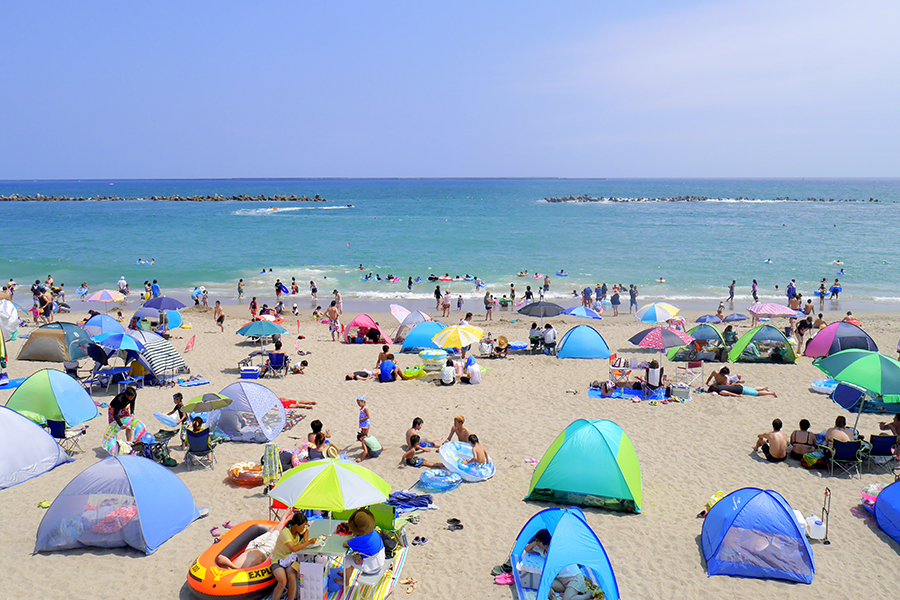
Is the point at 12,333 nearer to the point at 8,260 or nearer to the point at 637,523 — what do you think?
the point at 637,523

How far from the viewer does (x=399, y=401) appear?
1362 cm

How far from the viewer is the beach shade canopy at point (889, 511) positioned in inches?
Result: 310

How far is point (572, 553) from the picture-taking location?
21.9 feet

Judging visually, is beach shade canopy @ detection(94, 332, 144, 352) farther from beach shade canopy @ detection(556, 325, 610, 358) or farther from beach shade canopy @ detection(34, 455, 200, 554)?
beach shade canopy @ detection(556, 325, 610, 358)

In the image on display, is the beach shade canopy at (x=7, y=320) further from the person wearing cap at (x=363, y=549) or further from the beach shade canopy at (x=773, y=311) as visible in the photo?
the beach shade canopy at (x=773, y=311)

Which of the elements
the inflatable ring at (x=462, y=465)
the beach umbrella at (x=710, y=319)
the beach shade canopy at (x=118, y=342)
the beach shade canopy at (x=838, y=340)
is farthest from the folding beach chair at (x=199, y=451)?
the beach umbrella at (x=710, y=319)

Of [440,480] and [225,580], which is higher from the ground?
[225,580]

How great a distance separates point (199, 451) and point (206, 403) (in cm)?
101

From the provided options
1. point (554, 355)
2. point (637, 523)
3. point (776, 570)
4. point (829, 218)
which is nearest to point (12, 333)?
point (554, 355)

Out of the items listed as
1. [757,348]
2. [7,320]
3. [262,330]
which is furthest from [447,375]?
[7,320]

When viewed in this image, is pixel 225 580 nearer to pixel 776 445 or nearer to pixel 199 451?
pixel 199 451

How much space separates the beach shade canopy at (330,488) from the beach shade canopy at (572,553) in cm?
195

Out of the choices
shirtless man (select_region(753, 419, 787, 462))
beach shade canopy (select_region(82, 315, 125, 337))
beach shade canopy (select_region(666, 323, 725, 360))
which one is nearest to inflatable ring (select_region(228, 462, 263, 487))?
shirtless man (select_region(753, 419, 787, 462))

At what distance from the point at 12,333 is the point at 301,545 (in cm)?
1812
